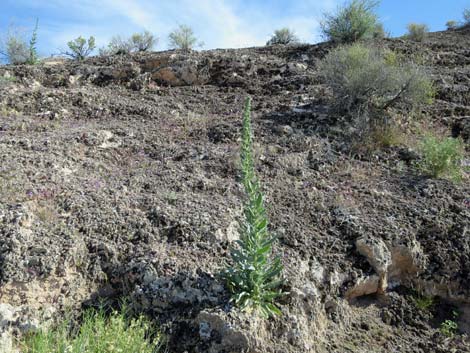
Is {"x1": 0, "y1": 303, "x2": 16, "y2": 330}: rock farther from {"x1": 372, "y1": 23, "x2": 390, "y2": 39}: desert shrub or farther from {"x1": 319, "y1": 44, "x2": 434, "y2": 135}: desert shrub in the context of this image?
{"x1": 372, "y1": 23, "x2": 390, "y2": 39}: desert shrub

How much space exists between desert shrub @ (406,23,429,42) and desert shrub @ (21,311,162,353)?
10535 mm

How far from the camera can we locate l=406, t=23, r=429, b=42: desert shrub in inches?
435

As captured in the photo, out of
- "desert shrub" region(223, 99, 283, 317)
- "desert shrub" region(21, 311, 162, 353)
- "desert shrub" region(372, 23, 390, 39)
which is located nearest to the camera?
"desert shrub" region(21, 311, 162, 353)

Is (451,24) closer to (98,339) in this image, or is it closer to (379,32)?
(379,32)

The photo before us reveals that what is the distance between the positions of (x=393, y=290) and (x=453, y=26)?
41.2 feet

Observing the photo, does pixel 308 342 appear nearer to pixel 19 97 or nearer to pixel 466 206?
pixel 466 206

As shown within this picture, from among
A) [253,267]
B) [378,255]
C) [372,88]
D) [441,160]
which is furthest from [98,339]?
[372,88]

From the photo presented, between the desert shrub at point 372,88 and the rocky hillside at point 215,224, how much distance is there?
371 millimetres

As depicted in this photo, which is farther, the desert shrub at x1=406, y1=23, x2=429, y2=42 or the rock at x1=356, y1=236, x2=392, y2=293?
the desert shrub at x1=406, y1=23, x2=429, y2=42

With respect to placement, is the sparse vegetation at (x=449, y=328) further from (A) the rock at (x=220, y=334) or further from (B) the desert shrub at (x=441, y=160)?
(B) the desert shrub at (x=441, y=160)

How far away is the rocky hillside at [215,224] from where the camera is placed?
314cm

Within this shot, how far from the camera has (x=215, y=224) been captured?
12.5ft

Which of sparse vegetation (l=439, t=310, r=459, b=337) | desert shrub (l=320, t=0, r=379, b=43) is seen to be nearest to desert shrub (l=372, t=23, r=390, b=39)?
desert shrub (l=320, t=0, r=379, b=43)

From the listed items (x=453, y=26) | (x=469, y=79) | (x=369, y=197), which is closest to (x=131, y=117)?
(x=369, y=197)
